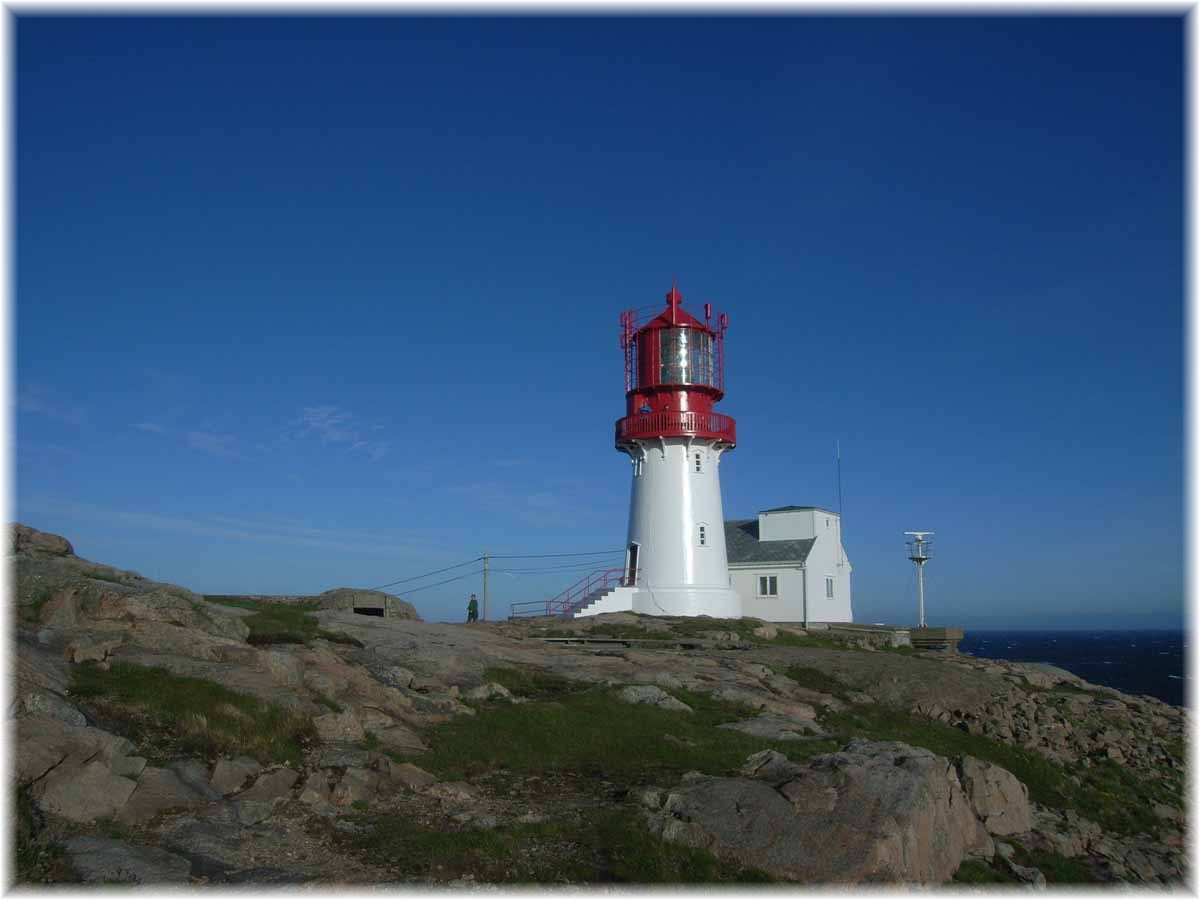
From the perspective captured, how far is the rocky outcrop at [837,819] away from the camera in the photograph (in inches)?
429

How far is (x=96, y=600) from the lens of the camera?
55.9 ft

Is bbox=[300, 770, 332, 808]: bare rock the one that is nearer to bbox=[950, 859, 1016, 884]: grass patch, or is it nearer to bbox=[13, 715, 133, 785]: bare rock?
bbox=[13, 715, 133, 785]: bare rock

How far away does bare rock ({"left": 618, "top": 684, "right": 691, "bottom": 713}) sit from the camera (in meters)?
19.3

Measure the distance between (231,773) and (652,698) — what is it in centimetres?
983

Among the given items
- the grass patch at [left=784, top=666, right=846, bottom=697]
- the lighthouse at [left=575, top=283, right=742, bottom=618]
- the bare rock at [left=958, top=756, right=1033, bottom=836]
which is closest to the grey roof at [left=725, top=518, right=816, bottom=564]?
the lighthouse at [left=575, top=283, right=742, bottom=618]

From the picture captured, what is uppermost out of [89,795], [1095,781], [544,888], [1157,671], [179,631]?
[179,631]

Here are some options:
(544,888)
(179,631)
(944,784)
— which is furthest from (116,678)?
(944,784)

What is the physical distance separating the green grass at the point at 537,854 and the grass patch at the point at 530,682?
8.60 metres

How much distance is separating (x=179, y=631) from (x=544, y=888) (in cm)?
985

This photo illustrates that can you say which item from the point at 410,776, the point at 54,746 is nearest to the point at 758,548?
the point at 410,776

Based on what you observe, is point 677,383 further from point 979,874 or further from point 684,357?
point 979,874

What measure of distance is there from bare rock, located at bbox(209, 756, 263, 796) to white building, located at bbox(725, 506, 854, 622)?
3590 cm

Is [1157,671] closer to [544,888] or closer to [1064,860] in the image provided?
[1064,860]

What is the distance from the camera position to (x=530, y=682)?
20969 millimetres
